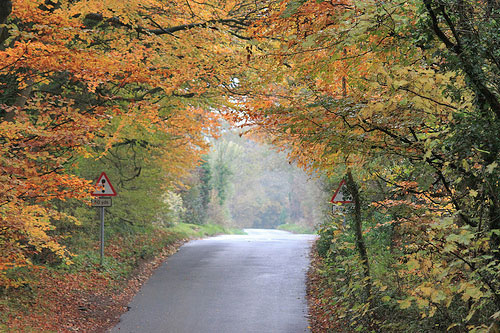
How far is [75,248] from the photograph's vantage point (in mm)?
15688

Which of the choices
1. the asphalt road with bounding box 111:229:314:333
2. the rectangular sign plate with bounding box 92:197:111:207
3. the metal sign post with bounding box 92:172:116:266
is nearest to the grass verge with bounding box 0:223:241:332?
the asphalt road with bounding box 111:229:314:333

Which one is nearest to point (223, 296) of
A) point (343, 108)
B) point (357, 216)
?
point (357, 216)

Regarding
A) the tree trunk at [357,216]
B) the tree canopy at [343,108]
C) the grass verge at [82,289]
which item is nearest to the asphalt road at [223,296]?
the grass verge at [82,289]

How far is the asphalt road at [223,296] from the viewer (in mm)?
9922

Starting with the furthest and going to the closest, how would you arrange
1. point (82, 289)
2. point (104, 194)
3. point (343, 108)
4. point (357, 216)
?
point (104, 194) → point (82, 289) → point (357, 216) → point (343, 108)

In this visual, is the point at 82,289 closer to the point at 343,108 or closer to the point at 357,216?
the point at 357,216

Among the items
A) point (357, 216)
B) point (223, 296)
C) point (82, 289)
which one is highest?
point (357, 216)

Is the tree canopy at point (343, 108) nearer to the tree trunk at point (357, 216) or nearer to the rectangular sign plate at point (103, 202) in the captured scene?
the tree trunk at point (357, 216)

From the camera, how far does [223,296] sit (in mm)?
12586

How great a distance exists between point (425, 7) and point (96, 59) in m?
5.95

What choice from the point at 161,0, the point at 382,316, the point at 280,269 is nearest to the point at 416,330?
the point at 382,316

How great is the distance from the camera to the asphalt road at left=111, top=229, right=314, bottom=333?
9.92 metres

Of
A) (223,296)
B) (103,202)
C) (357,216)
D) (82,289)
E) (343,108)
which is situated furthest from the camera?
(103,202)

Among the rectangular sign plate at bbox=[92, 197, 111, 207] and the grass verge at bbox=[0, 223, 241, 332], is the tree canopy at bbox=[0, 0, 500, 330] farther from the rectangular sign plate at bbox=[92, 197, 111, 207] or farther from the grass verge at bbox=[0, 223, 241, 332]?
the rectangular sign plate at bbox=[92, 197, 111, 207]
